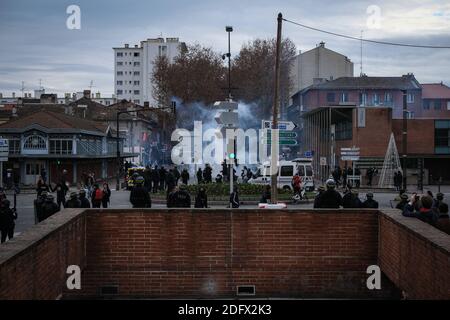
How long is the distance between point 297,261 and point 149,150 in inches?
3240

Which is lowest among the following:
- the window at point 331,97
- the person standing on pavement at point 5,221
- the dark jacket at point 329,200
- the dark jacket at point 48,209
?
the person standing on pavement at point 5,221

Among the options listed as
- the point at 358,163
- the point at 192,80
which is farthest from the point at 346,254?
the point at 192,80

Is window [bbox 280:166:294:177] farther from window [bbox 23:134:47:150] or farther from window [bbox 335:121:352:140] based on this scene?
window [bbox 23:134:47:150]

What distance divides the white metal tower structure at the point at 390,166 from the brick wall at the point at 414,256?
31.9m

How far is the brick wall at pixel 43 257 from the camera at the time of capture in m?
6.98

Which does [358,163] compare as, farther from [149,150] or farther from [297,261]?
[149,150]

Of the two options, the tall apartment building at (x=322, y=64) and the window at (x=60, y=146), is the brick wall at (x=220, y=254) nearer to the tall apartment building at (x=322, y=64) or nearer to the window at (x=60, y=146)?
the window at (x=60, y=146)

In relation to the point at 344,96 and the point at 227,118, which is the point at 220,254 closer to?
the point at 227,118

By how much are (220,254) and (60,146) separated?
41.9 m

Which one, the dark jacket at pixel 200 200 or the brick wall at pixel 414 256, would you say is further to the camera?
the dark jacket at pixel 200 200

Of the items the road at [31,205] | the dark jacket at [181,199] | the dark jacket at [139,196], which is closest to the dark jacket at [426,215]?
the dark jacket at [181,199]

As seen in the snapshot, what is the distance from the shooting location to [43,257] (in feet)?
27.8

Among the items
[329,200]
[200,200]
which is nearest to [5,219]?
[200,200]
